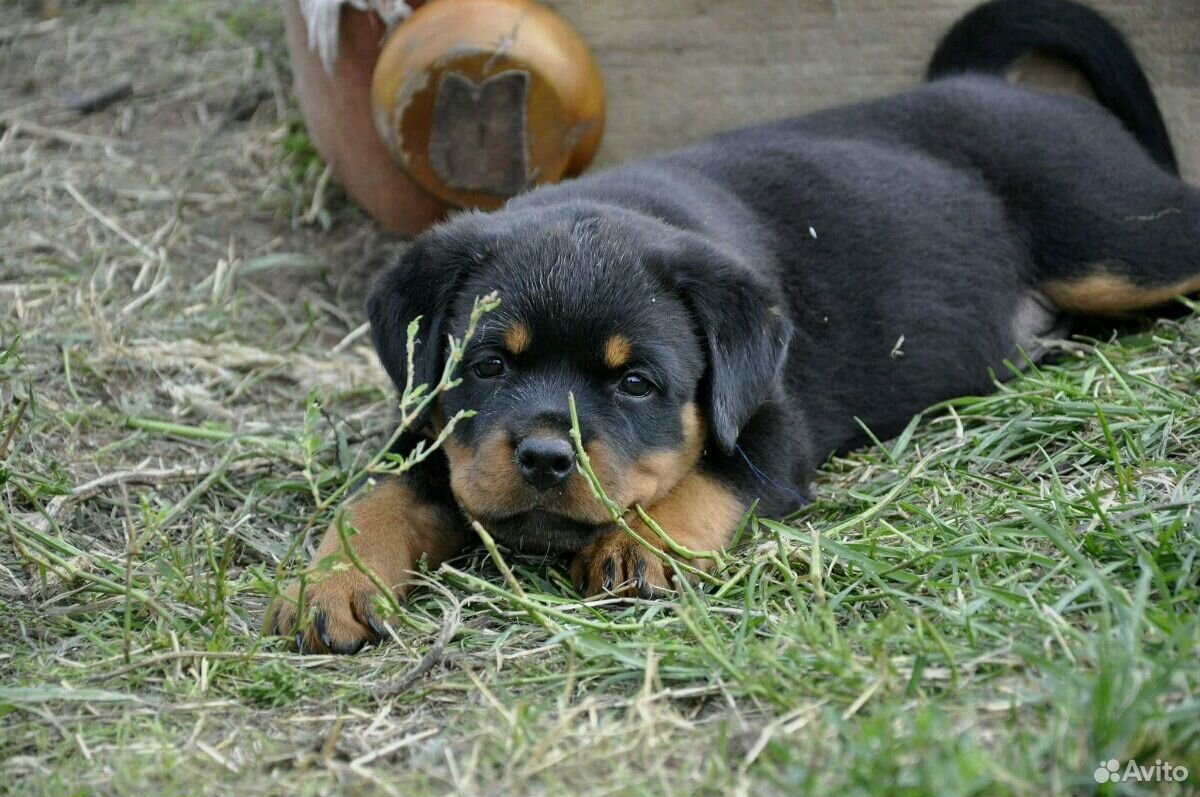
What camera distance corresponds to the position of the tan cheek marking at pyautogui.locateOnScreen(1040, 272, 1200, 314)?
15.1 feet

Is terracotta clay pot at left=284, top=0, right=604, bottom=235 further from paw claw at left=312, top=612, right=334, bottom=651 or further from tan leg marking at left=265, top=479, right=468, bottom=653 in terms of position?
paw claw at left=312, top=612, right=334, bottom=651

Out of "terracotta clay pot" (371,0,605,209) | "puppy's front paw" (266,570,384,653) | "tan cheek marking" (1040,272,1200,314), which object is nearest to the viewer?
"puppy's front paw" (266,570,384,653)

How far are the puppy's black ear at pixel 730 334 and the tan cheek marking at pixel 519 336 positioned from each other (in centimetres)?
42

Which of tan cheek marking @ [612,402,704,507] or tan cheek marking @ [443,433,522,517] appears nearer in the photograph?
tan cheek marking @ [443,433,522,517]

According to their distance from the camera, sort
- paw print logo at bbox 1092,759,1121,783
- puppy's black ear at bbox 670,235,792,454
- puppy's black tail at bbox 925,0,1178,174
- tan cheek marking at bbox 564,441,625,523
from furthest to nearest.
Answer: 1. puppy's black tail at bbox 925,0,1178,174
2. puppy's black ear at bbox 670,235,792,454
3. tan cheek marking at bbox 564,441,625,523
4. paw print logo at bbox 1092,759,1121,783

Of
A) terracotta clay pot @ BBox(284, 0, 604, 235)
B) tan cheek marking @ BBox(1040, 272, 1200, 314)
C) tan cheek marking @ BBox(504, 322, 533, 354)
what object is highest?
terracotta clay pot @ BBox(284, 0, 604, 235)

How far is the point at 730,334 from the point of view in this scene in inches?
133

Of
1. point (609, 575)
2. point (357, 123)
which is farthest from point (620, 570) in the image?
point (357, 123)

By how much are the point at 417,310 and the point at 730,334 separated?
821mm

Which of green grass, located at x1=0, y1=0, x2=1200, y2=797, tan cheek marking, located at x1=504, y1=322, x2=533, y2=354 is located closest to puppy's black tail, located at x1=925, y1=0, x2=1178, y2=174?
green grass, located at x1=0, y1=0, x2=1200, y2=797

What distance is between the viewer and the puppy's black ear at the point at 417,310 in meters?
3.44

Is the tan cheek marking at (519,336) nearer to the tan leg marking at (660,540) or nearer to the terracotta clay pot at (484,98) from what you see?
the tan leg marking at (660,540)

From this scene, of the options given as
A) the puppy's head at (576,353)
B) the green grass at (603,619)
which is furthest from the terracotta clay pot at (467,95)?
the puppy's head at (576,353)

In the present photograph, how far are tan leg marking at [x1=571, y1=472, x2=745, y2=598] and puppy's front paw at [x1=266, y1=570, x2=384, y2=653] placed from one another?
1.73 feet
